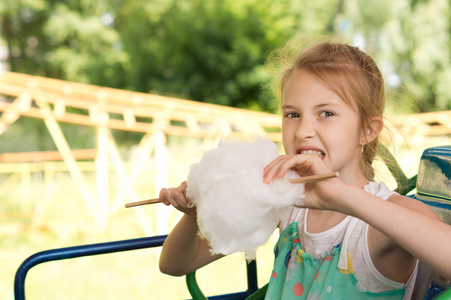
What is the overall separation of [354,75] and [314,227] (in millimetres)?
429

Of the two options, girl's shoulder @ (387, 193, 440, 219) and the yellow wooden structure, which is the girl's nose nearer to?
girl's shoulder @ (387, 193, 440, 219)

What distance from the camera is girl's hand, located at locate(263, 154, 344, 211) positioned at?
2.97ft

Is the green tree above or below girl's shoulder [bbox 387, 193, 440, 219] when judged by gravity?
above

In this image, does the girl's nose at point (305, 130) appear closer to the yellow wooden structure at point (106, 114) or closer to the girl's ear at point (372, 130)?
the girl's ear at point (372, 130)

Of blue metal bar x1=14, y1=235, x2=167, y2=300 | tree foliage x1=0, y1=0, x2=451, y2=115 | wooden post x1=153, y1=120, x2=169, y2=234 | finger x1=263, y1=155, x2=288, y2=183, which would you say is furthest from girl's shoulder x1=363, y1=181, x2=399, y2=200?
tree foliage x1=0, y1=0, x2=451, y2=115

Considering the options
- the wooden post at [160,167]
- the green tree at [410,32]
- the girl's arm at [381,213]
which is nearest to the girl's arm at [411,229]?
the girl's arm at [381,213]

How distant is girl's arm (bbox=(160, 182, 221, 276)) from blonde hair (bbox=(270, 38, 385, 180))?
470 mm

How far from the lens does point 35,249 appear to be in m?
5.03

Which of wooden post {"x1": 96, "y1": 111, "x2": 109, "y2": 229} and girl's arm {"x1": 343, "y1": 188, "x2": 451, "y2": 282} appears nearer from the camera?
girl's arm {"x1": 343, "y1": 188, "x2": 451, "y2": 282}

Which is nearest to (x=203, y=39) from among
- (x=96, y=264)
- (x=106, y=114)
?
(x=106, y=114)

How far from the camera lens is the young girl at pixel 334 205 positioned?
35.9 inches

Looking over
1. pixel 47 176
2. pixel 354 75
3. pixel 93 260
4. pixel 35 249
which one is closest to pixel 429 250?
pixel 354 75

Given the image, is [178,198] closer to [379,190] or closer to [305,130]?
[305,130]

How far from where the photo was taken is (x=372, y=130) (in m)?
1.27
